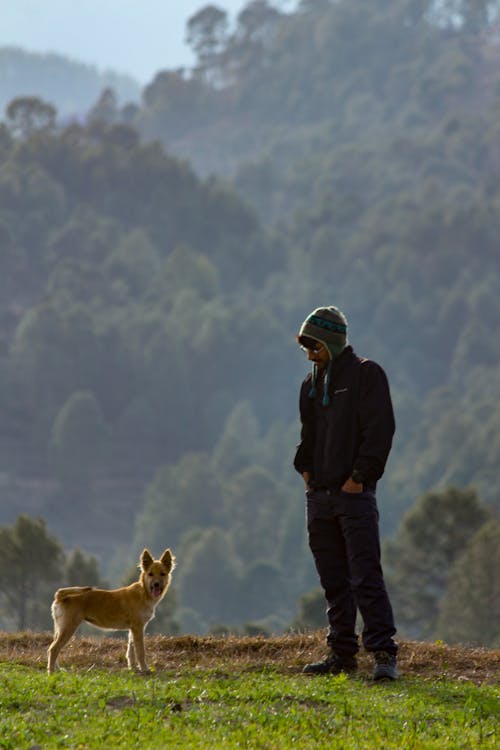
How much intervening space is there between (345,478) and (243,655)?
2187 mm

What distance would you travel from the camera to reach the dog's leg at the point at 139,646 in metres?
10.6

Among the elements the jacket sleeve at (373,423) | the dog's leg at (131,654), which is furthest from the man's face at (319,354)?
the dog's leg at (131,654)

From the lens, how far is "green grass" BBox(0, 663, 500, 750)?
27.8 feet

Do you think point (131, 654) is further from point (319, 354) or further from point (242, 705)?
point (319, 354)

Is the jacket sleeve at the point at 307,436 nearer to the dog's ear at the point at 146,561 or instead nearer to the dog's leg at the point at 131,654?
the dog's ear at the point at 146,561

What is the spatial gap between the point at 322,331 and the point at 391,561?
67.1 metres

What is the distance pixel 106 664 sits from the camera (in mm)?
11352

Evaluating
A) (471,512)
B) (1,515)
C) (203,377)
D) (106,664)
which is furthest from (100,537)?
(106,664)

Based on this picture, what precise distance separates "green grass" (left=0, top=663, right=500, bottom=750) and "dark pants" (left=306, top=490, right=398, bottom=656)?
462 millimetres

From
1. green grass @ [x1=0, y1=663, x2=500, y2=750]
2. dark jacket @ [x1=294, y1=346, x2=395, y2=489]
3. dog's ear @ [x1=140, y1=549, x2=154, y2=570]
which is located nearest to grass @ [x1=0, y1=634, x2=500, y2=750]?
green grass @ [x1=0, y1=663, x2=500, y2=750]

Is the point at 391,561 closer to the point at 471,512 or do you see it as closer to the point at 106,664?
the point at 471,512

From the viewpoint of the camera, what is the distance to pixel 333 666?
1077 centimetres

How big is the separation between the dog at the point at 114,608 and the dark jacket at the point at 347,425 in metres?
1.37

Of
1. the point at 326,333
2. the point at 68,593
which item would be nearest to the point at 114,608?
the point at 68,593
